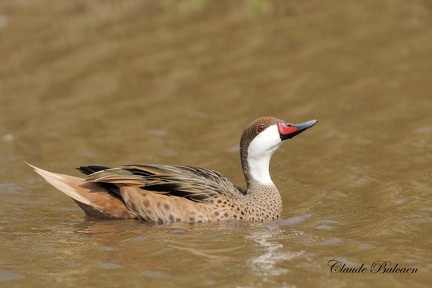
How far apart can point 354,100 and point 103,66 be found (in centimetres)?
386

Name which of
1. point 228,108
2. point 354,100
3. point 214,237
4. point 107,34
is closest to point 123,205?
point 214,237

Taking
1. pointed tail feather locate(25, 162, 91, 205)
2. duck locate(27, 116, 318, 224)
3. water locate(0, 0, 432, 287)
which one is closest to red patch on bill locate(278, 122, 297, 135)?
duck locate(27, 116, 318, 224)

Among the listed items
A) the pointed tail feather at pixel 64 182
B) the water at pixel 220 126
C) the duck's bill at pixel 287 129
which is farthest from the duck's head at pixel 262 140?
the pointed tail feather at pixel 64 182

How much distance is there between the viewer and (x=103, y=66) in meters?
14.5

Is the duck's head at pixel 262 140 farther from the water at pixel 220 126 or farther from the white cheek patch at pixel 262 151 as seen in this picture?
the water at pixel 220 126

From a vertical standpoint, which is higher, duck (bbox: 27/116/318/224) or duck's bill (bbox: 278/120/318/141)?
duck's bill (bbox: 278/120/318/141)

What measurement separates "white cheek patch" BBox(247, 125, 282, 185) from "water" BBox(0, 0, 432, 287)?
453 millimetres

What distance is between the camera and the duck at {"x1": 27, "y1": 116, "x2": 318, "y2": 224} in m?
9.44

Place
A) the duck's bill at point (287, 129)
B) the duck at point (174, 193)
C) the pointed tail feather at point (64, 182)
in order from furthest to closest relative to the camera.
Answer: the duck's bill at point (287, 129) → the pointed tail feather at point (64, 182) → the duck at point (174, 193)

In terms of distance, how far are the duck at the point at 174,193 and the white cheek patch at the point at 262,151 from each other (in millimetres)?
10

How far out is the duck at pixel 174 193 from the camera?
944 centimetres

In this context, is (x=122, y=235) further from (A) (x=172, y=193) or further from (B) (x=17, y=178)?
(B) (x=17, y=178)

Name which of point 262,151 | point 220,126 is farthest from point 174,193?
point 220,126

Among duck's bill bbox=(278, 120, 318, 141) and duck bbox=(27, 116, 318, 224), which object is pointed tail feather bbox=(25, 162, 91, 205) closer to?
duck bbox=(27, 116, 318, 224)
